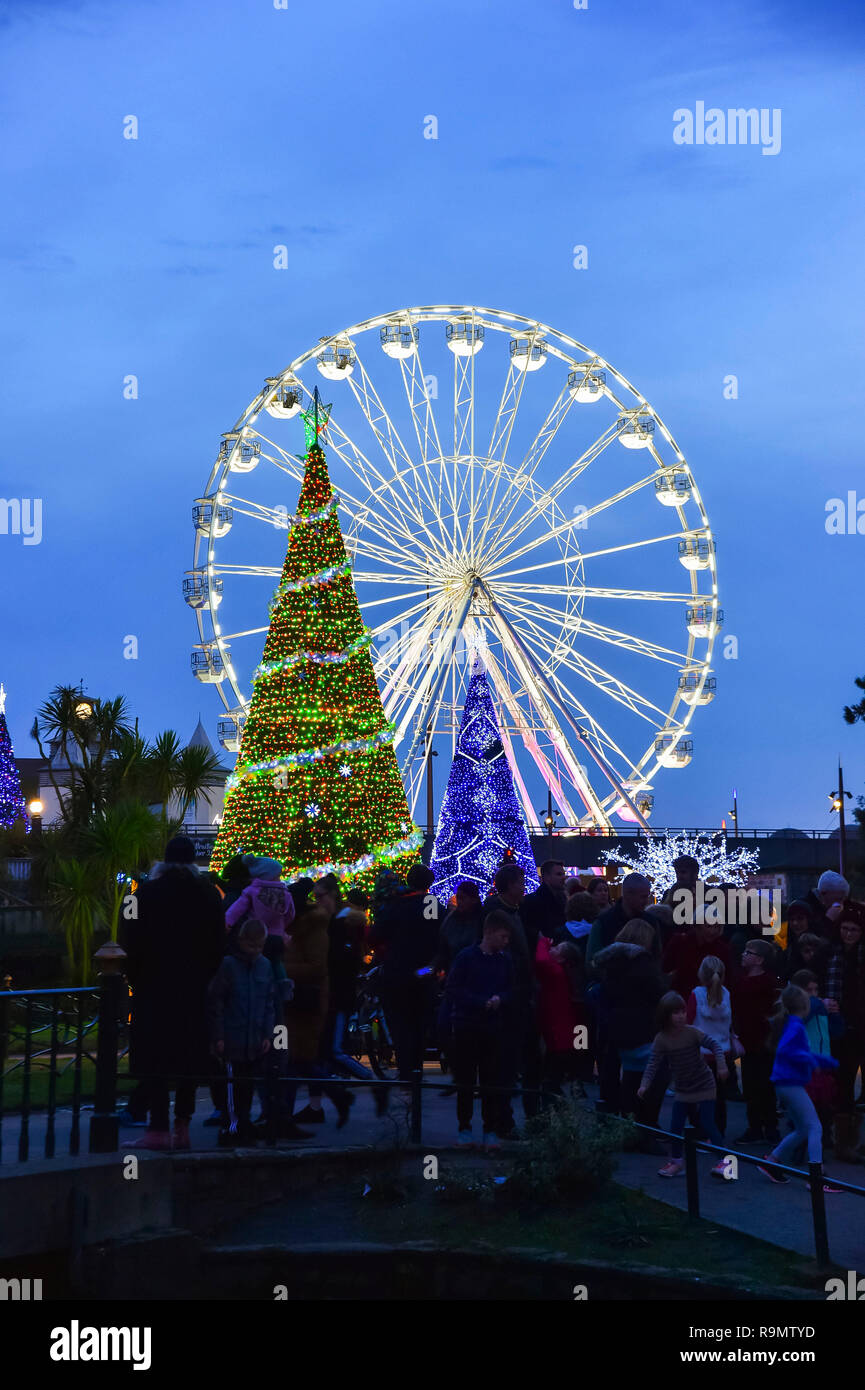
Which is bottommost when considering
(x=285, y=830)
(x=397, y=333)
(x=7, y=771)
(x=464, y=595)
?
(x=285, y=830)

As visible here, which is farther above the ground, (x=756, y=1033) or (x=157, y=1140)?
(x=756, y=1033)

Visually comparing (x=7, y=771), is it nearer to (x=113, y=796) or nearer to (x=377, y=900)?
(x=113, y=796)

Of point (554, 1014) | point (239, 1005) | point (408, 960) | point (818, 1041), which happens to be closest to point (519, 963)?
point (554, 1014)

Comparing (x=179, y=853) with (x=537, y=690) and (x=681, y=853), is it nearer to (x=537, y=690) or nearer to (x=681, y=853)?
(x=537, y=690)

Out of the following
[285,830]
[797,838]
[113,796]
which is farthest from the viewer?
[797,838]

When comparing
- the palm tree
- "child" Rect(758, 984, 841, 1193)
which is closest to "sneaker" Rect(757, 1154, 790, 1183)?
"child" Rect(758, 984, 841, 1193)

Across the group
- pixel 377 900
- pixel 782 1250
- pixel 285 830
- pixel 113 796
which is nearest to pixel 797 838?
pixel 113 796

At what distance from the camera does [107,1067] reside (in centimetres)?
881

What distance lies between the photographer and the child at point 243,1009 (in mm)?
9586

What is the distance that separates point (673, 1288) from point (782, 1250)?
64 cm

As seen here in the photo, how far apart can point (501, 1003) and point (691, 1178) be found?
194 cm

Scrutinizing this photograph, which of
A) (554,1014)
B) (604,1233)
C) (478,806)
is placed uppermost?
(478,806)

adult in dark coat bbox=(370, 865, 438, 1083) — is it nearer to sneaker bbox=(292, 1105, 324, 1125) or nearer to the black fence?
sneaker bbox=(292, 1105, 324, 1125)
